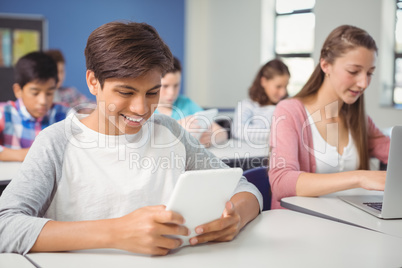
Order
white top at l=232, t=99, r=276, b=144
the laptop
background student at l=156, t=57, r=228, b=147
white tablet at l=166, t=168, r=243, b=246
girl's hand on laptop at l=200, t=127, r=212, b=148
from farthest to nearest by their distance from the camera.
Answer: white top at l=232, t=99, r=276, b=144 → background student at l=156, t=57, r=228, b=147 → girl's hand on laptop at l=200, t=127, r=212, b=148 → the laptop → white tablet at l=166, t=168, r=243, b=246

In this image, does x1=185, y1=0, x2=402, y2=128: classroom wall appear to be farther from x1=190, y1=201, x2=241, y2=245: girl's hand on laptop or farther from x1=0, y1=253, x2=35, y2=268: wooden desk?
x1=0, y1=253, x2=35, y2=268: wooden desk

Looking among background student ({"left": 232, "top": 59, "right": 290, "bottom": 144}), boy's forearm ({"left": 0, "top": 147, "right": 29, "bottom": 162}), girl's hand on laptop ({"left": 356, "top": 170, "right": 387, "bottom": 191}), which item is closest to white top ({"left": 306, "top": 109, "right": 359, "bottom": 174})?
girl's hand on laptop ({"left": 356, "top": 170, "right": 387, "bottom": 191})

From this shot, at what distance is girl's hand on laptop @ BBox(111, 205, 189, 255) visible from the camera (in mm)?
972

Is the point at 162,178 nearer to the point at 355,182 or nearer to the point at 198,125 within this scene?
the point at 355,182

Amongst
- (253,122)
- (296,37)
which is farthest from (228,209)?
(296,37)

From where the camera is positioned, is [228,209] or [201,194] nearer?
[201,194]

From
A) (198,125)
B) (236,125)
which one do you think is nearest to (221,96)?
(236,125)

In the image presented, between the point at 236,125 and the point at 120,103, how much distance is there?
7.92ft

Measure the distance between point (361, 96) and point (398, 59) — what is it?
310cm

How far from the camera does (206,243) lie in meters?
1.11

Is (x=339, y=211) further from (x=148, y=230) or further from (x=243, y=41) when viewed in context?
(x=243, y=41)

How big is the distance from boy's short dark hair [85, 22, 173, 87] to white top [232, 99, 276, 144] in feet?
6.74

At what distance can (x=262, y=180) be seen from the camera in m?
1.72

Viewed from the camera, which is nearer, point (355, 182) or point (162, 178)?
point (162, 178)
